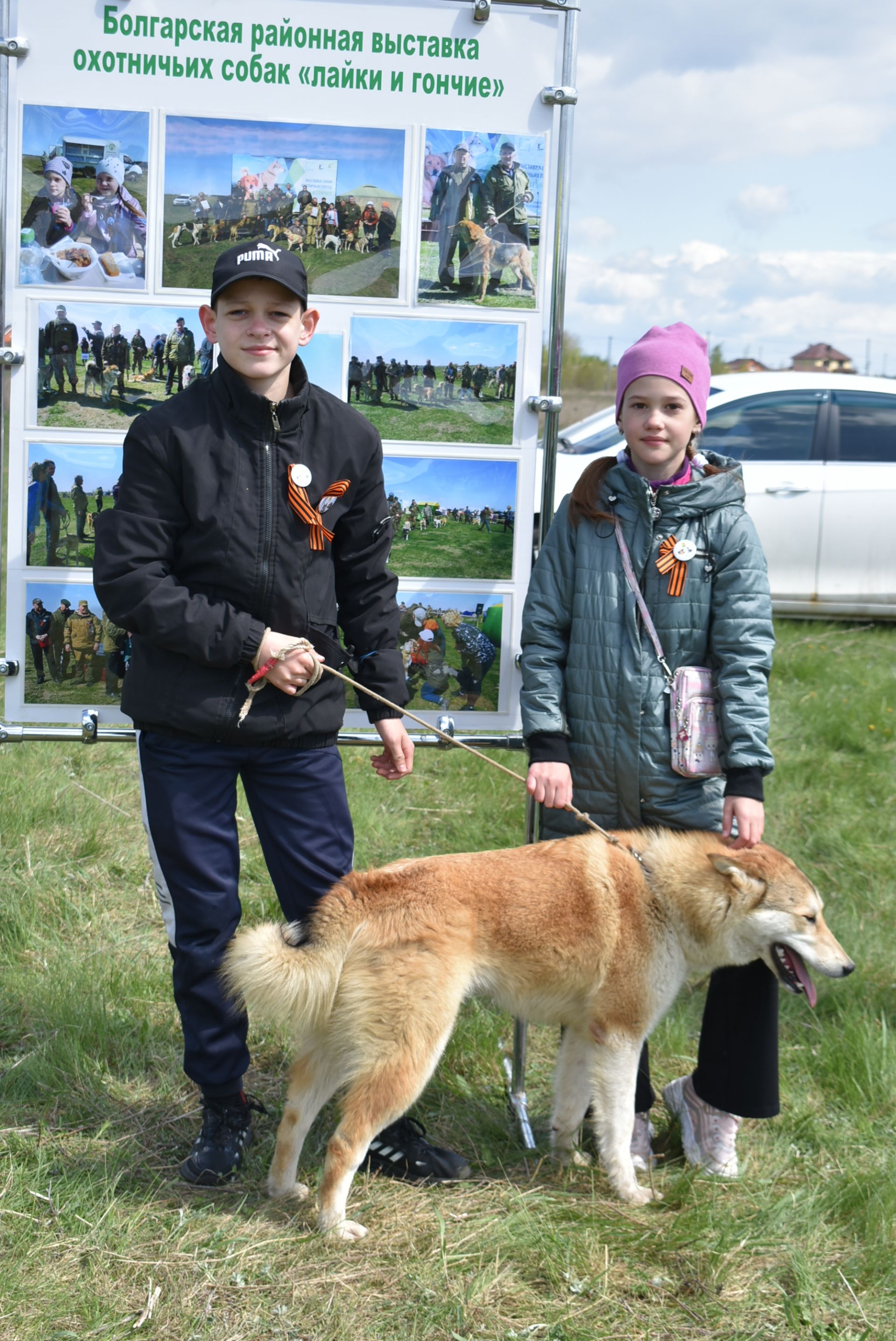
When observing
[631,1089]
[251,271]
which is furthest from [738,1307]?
[251,271]

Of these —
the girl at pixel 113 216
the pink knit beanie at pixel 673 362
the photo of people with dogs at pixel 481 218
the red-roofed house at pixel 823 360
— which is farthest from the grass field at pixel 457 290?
the red-roofed house at pixel 823 360

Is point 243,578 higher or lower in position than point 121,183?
lower

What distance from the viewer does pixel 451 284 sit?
321 centimetres

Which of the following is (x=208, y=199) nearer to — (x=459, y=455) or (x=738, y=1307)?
(x=459, y=455)

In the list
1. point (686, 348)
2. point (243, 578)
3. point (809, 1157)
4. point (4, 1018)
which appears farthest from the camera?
point (4, 1018)

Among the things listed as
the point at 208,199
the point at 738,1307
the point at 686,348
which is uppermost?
the point at 208,199

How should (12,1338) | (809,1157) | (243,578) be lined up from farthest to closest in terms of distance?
(809,1157) < (243,578) < (12,1338)

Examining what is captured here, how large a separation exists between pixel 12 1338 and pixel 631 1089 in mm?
1583

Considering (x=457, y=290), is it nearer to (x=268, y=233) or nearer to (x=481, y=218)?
(x=481, y=218)

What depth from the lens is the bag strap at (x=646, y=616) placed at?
302cm

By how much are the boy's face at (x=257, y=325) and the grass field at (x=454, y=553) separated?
0.69 m

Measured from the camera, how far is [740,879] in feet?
9.65

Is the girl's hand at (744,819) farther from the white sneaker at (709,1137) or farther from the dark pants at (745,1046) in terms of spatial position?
the white sneaker at (709,1137)

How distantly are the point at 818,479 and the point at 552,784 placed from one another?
642cm
